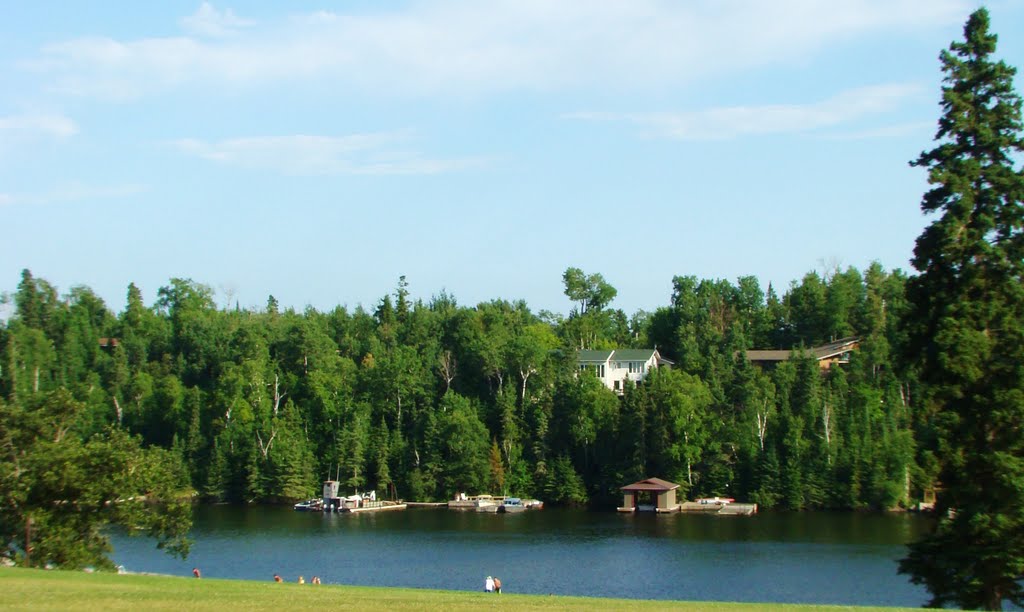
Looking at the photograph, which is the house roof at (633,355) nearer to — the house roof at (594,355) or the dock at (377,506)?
the house roof at (594,355)

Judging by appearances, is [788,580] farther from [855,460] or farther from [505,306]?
[505,306]

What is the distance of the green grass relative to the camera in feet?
54.9

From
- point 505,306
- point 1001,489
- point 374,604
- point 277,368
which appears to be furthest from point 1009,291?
point 505,306

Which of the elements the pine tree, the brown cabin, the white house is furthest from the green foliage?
the white house

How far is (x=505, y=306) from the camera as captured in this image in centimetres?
10575

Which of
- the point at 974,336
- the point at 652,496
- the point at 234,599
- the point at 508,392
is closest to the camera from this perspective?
the point at 234,599

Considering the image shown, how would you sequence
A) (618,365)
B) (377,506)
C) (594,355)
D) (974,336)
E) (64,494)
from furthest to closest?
(594,355)
(618,365)
(377,506)
(64,494)
(974,336)

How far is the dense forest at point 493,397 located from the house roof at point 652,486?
6.74 ft

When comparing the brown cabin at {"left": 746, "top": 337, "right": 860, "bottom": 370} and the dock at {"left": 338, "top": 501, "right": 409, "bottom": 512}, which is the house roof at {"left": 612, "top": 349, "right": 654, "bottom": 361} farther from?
the dock at {"left": 338, "top": 501, "right": 409, "bottom": 512}

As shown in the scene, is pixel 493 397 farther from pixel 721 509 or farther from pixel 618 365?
pixel 721 509

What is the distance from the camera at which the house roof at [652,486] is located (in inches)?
2815

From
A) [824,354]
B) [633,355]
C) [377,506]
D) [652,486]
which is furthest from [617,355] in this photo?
[377,506]

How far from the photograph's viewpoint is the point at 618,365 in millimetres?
92562

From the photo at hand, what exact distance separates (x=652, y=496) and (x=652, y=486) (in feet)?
11.0
